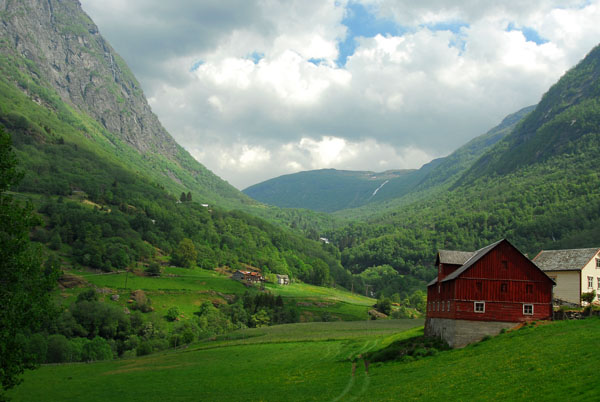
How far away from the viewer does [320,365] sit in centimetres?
5919

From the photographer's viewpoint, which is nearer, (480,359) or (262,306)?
(480,359)

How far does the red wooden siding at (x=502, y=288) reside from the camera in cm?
5678

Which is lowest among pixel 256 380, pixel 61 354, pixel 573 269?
pixel 61 354

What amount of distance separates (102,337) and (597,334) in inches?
4815

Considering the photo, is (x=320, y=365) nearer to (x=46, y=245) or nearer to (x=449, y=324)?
(x=449, y=324)

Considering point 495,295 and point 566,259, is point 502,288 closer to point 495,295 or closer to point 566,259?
point 495,295

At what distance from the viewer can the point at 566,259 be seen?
69.3 meters

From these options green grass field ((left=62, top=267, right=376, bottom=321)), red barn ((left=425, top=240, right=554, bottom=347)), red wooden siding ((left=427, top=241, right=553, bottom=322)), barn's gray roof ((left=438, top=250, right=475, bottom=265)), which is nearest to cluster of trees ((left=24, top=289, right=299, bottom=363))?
green grass field ((left=62, top=267, right=376, bottom=321))

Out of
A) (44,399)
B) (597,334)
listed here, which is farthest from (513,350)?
(44,399)

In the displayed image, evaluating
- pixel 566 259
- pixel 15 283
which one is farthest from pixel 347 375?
pixel 566 259

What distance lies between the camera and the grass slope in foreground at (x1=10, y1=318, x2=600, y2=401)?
101 feet

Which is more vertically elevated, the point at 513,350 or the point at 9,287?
the point at 9,287

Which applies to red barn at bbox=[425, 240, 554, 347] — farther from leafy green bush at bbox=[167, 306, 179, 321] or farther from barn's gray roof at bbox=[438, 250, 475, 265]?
leafy green bush at bbox=[167, 306, 179, 321]

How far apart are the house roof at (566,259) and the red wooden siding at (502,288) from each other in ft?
40.6
